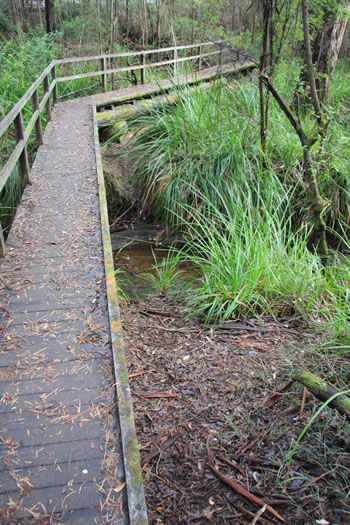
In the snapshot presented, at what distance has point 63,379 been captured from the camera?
2.28 meters

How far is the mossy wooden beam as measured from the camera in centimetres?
211

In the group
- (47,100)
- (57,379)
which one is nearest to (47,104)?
(47,100)

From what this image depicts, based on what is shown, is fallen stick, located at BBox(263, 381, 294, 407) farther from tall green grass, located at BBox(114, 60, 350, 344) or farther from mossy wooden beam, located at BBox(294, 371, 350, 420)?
tall green grass, located at BBox(114, 60, 350, 344)

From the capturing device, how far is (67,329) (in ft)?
8.76

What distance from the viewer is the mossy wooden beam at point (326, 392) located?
2105mm

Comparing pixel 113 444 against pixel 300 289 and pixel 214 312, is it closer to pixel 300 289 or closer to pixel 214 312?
pixel 214 312

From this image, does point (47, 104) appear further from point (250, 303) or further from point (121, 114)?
point (250, 303)

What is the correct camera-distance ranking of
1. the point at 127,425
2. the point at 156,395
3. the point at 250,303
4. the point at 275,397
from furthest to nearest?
the point at 250,303, the point at 156,395, the point at 275,397, the point at 127,425

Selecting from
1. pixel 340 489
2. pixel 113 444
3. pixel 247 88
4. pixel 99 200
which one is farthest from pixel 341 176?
pixel 113 444

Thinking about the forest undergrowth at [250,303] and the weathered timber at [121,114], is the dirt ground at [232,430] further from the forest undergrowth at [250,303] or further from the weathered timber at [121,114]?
the weathered timber at [121,114]

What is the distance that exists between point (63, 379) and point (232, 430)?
1.01 metres

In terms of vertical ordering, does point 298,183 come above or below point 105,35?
below

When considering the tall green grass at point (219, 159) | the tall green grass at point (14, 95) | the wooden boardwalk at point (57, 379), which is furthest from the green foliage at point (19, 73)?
the wooden boardwalk at point (57, 379)

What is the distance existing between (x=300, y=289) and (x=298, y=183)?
8.99 feet
